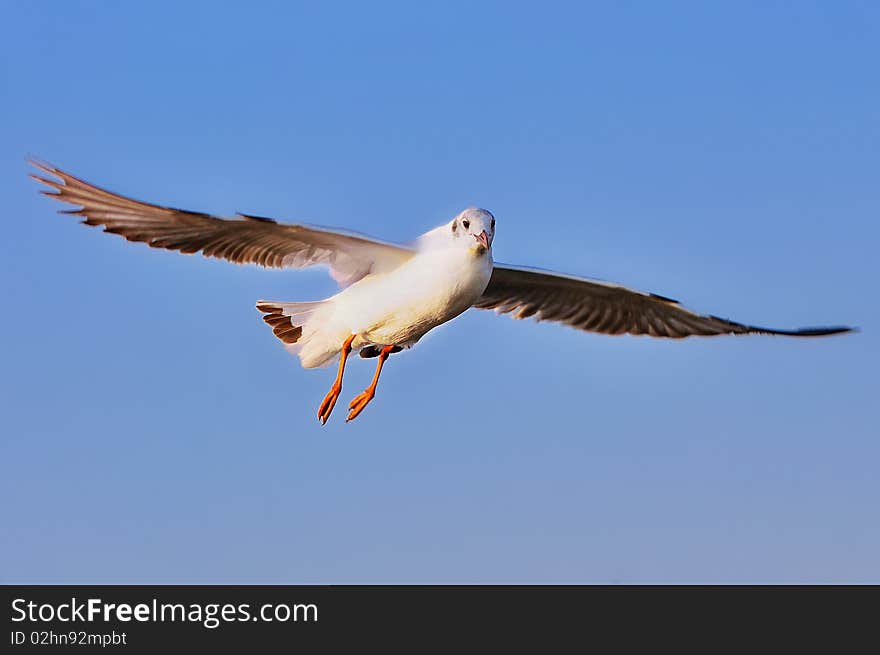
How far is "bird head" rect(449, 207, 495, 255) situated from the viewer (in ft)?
38.2

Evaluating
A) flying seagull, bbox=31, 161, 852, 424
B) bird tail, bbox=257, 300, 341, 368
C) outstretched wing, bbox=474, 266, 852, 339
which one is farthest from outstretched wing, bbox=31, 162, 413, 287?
outstretched wing, bbox=474, 266, 852, 339

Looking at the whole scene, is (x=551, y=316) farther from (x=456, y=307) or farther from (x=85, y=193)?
(x=85, y=193)

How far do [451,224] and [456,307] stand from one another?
2.42ft

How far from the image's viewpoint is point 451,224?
1194 cm

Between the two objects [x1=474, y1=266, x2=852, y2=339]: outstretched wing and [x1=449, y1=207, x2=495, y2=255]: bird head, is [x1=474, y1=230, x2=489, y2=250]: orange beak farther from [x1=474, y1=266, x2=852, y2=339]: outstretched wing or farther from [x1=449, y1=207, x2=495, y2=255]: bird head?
[x1=474, y1=266, x2=852, y2=339]: outstretched wing

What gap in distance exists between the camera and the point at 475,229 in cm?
1167

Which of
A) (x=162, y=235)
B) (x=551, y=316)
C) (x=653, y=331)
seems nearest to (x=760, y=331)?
(x=653, y=331)

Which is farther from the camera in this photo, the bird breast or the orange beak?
the bird breast

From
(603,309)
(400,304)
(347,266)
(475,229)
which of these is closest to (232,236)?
(347,266)

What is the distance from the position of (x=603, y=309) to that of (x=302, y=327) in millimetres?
3498

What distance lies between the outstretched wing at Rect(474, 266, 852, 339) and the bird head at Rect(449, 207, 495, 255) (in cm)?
223

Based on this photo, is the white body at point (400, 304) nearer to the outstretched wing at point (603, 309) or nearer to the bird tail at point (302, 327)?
the bird tail at point (302, 327)

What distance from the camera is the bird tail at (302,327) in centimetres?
1305

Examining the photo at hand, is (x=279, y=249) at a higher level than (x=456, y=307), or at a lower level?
higher
